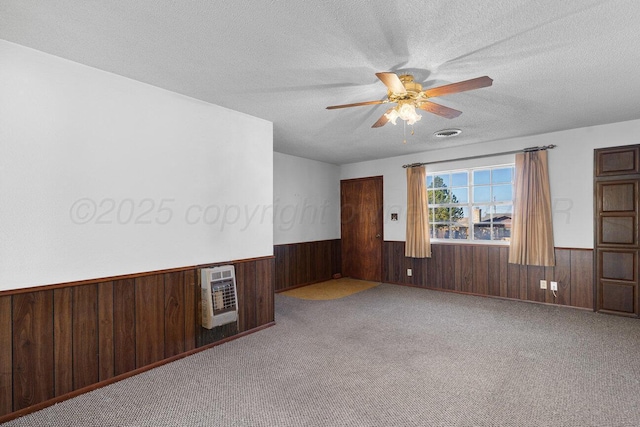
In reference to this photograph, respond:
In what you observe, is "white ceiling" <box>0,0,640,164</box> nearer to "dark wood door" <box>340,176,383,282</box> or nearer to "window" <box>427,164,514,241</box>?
"window" <box>427,164,514,241</box>

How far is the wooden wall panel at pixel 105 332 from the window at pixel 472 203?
4923mm

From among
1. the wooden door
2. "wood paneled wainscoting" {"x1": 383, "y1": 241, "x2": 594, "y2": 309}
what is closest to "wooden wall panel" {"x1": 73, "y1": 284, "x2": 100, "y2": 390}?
"wood paneled wainscoting" {"x1": 383, "y1": 241, "x2": 594, "y2": 309}

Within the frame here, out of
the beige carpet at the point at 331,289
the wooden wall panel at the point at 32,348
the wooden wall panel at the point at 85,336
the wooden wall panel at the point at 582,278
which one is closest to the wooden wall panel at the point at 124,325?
the wooden wall panel at the point at 85,336

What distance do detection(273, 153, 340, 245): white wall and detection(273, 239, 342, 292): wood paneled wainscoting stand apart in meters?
0.13

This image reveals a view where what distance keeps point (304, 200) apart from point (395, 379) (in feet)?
13.3

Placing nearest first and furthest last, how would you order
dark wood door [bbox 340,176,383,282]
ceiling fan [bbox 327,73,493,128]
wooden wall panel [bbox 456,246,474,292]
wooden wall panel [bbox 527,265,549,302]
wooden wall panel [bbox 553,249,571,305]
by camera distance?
ceiling fan [bbox 327,73,493,128]
wooden wall panel [bbox 553,249,571,305]
wooden wall panel [bbox 527,265,549,302]
wooden wall panel [bbox 456,246,474,292]
dark wood door [bbox 340,176,383,282]

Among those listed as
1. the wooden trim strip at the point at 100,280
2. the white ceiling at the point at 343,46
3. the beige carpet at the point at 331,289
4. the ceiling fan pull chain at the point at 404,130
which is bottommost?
the beige carpet at the point at 331,289

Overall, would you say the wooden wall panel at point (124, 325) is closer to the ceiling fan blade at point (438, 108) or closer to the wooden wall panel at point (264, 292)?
the wooden wall panel at point (264, 292)

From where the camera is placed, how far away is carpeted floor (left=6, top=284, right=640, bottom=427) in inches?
80.7

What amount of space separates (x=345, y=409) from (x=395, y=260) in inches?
165

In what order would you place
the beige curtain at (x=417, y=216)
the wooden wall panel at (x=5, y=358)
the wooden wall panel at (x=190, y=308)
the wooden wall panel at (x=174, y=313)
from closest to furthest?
the wooden wall panel at (x=5, y=358) < the wooden wall panel at (x=174, y=313) < the wooden wall panel at (x=190, y=308) < the beige curtain at (x=417, y=216)

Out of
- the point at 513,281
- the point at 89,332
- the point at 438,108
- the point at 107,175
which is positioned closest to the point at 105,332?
the point at 89,332

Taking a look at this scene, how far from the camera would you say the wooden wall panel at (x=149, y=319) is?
269 cm

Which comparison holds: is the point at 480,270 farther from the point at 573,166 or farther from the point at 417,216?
the point at 573,166
